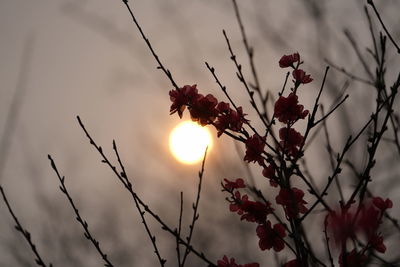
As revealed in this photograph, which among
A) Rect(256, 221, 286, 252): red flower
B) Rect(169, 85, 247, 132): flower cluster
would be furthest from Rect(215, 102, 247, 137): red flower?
Rect(256, 221, 286, 252): red flower

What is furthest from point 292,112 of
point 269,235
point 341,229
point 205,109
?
point 341,229

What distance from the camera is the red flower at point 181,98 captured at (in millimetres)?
2207

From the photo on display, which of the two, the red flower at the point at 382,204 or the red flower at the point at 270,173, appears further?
the red flower at the point at 270,173

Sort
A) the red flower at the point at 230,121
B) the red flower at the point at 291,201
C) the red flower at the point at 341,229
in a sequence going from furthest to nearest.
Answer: the red flower at the point at 230,121 → the red flower at the point at 291,201 → the red flower at the point at 341,229

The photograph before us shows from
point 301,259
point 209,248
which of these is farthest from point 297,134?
point 209,248

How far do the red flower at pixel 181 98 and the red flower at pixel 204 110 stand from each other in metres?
0.04

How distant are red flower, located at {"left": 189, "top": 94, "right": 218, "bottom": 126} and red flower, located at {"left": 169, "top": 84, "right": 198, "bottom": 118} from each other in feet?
0.12

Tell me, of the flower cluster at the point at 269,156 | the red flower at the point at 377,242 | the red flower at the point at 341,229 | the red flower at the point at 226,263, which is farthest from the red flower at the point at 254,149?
the red flower at the point at 341,229

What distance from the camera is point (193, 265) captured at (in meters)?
10.0

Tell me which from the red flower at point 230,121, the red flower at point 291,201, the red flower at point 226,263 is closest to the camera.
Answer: the red flower at point 291,201

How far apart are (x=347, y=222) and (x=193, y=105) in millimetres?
1239

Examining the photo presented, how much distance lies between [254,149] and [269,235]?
0.39 meters

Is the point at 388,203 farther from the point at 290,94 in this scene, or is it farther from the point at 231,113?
the point at 231,113

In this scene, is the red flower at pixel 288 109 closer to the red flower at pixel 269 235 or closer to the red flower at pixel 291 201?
the red flower at pixel 291 201
